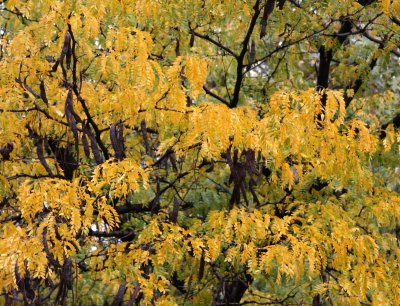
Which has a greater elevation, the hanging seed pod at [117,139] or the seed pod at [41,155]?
the hanging seed pod at [117,139]

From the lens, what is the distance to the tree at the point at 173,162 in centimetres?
580

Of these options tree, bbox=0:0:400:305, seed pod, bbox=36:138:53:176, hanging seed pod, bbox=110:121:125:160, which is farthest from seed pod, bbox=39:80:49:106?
hanging seed pod, bbox=110:121:125:160

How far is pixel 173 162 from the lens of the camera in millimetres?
6906

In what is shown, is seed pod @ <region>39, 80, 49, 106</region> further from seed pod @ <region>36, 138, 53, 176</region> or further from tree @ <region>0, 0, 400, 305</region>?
seed pod @ <region>36, 138, 53, 176</region>

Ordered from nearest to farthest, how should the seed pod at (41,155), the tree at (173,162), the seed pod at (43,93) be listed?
1. the tree at (173,162)
2. the seed pod at (43,93)
3. the seed pod at (41,155)

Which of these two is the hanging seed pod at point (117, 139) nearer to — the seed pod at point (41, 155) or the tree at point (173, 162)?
the tree at point (173, 162)

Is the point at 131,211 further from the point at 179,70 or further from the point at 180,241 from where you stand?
the point at 179,70

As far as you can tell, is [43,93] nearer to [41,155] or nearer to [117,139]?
[41,155]

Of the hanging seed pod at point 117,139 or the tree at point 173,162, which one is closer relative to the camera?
the tree at point 173,162

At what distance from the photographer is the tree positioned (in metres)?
5.80

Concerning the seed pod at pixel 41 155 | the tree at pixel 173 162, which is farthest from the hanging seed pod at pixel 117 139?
the seed pod at pixel 41 155

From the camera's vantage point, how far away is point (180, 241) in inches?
252

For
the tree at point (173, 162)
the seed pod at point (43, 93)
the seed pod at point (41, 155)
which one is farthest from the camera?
the seed pod at point (41, 155)

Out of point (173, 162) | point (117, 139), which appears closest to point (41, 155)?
point (117, 139)
